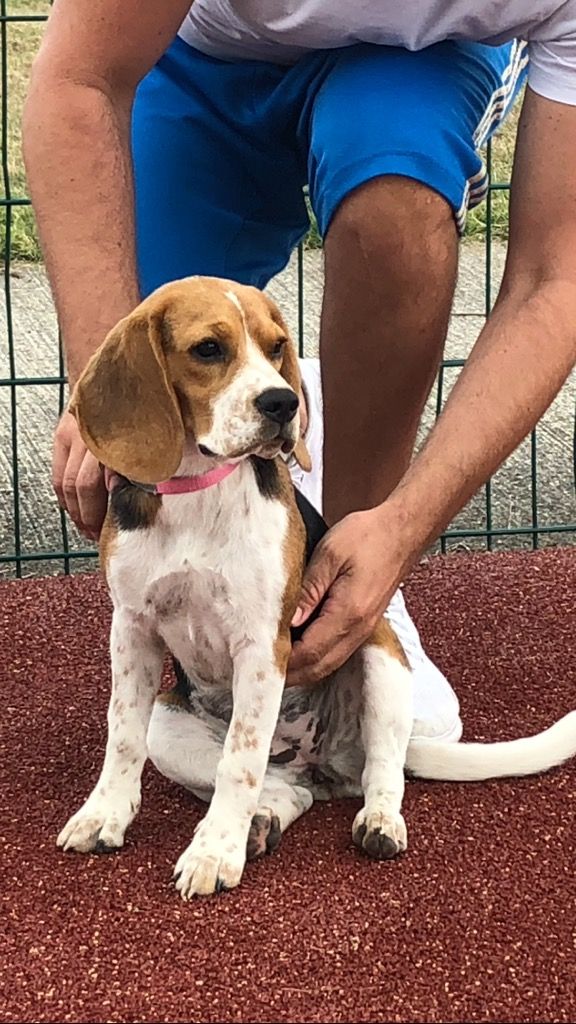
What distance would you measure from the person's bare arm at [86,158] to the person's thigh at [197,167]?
0.39m

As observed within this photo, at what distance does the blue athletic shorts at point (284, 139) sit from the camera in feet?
7.63

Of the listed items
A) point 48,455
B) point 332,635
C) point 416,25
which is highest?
point 416,25

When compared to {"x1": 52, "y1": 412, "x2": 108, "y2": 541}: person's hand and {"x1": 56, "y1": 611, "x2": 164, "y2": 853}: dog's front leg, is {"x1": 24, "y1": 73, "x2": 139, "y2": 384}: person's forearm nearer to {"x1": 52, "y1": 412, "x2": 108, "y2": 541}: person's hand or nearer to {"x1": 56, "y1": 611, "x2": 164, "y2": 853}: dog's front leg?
{"x1": 52, "y1": 412, "x2": 108, "y2": 541}: person's hand

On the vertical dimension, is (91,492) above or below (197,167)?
below

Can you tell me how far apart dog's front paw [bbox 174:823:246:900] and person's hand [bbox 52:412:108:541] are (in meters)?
0.49

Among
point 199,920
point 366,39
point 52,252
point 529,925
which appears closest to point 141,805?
point 199,920

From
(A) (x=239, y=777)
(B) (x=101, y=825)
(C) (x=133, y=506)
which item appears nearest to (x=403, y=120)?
(C) (x=133, y=506)

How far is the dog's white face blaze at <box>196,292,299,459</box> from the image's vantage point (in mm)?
1825

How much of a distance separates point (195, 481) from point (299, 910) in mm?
584

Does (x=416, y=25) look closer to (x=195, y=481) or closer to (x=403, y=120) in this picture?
(x=403, y=120)

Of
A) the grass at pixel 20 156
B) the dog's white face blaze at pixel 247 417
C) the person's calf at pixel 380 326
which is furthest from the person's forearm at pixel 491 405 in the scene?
the grass at pixel 20 156

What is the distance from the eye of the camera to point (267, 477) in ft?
6.60

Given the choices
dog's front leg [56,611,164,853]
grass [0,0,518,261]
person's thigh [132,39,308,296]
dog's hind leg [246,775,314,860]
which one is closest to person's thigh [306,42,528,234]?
person's thigh [132,39,308,296]

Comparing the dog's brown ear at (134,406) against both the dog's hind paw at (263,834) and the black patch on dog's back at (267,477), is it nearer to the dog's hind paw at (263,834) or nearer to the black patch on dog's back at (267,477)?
the black patch on dog's back at (267,477)
